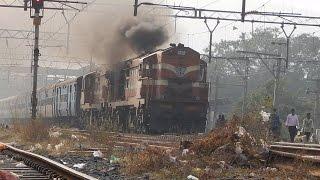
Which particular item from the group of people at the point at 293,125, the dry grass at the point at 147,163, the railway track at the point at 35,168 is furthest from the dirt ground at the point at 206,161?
the group of people at the point at 293,125

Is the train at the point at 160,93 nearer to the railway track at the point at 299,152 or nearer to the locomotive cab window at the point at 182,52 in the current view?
the locomotive cab window at the point at 182,52

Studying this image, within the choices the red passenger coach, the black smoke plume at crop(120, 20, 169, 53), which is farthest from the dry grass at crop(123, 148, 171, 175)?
the black smoke plume at crop(120, 20, 169, 53)

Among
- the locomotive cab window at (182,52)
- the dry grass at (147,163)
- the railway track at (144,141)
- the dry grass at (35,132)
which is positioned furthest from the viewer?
the locomotive cab window at (182,52)

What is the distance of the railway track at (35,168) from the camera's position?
27.0 ft

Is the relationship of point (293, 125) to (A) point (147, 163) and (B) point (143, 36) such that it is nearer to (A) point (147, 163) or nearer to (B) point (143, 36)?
(B) point (143, 36)

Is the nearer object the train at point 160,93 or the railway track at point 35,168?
the railway track at point 35,168

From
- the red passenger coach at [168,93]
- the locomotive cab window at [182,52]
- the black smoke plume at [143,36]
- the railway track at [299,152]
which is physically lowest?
the railway track at [299,152]

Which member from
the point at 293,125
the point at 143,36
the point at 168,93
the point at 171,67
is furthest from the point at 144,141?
the point at 143,36

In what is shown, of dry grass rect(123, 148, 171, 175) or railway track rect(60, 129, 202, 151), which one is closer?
dry grass rect(123, 148, 171, 175)

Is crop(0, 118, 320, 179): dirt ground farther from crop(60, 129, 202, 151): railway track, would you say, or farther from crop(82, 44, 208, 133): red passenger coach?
crop(82, 44, 208, 133): red passenger coach

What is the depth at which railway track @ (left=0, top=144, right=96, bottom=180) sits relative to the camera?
8.22 meters

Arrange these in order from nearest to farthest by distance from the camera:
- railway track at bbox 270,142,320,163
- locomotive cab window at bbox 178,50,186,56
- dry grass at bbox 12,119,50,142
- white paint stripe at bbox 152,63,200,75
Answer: railway track at bbox 270,142,320,163 < dry grass at bbox 12,119,50,142 < white paint stripe at bbox 152,63,200,75 < locomotive cab window at bbox 178,50,186,56

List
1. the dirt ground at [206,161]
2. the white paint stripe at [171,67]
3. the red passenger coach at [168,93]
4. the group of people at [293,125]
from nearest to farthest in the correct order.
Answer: the dirt ground at [206,161] → the group of people at [293,125] → the red passenger coach at [168,93] → the white paint stripe at [171,67]

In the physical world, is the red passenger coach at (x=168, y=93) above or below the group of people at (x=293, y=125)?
above
